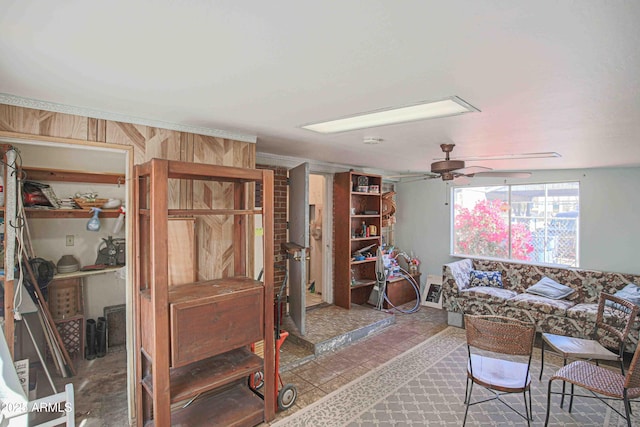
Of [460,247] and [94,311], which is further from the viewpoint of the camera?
[460,247]

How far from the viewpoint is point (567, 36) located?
116 centimetres

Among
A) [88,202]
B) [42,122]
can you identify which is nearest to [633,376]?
[42,122]

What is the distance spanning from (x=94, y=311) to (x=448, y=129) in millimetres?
4108

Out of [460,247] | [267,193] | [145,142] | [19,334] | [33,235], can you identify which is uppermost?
[145,142]

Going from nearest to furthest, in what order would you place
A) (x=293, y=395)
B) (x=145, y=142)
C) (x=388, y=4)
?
1. (x=388, y=4)
2. (x=145, y=142)
3. (x=293, y=395)

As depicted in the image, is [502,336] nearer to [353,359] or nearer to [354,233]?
[353,359]

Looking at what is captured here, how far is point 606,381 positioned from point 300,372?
97.5 inches

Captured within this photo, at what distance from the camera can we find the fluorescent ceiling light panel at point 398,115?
6.68ft

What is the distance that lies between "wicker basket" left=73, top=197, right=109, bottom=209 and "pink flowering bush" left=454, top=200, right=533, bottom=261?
17.7 feet

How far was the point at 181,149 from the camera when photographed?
262 cm

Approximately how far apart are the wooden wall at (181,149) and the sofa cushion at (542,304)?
3.55 m

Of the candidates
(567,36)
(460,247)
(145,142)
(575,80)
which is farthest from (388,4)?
A: (460,247)

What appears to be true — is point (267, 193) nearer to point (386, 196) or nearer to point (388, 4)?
point (388, 4)

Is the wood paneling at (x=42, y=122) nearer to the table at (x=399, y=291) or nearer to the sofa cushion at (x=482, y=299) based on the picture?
the table at (x=399, y=291)
